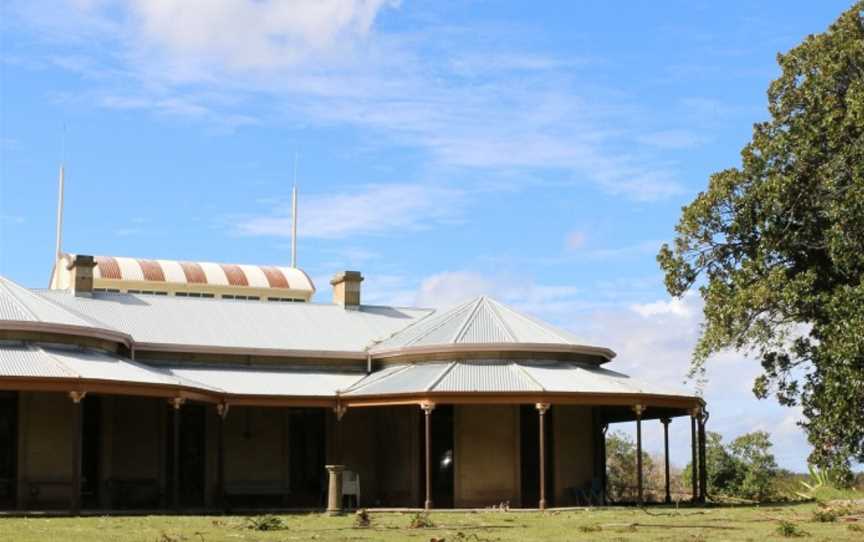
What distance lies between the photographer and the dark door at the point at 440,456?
31.2m

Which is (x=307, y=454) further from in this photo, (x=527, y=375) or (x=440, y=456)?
(x=527, y=375)

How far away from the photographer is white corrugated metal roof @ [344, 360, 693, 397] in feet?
98.2

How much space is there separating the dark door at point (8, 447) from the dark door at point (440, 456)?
30.2ft

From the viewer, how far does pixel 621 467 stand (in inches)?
1692

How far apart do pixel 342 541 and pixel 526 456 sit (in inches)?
512

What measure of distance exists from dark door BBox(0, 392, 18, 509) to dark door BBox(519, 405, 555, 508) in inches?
451

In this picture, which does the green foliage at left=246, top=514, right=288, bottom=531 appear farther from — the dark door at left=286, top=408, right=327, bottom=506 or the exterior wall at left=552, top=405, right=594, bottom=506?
the exterior wall at left=552, top=405, right=594, bottom=506

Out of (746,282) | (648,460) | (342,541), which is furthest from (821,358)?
(648,460)

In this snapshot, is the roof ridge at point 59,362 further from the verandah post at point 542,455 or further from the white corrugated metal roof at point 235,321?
the verandah post at point 542,455

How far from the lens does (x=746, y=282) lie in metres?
27.5

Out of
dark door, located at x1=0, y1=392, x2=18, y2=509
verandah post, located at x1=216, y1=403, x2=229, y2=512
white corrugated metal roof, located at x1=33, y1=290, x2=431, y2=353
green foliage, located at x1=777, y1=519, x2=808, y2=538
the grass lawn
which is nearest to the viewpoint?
the grass lawn

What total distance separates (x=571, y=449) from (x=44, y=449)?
12264 millimetres

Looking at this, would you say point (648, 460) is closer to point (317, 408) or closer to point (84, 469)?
point (317, 408)

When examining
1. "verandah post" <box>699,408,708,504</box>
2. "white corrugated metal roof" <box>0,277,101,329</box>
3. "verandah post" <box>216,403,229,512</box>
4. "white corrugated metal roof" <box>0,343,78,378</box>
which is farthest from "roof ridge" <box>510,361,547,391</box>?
"white corrugated metal roof" <box>0,343,78,378</box>
